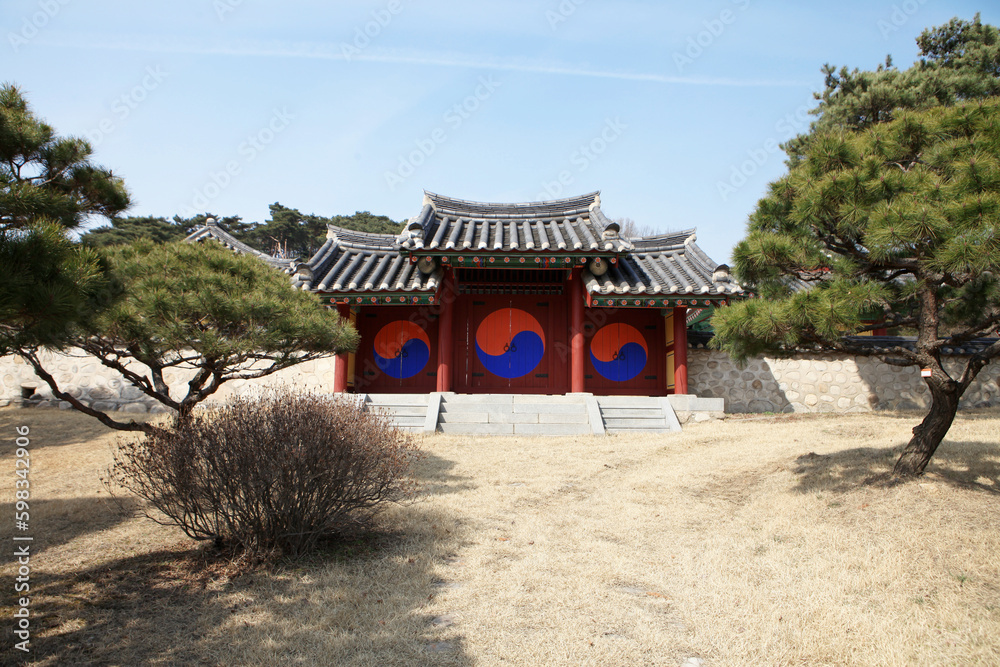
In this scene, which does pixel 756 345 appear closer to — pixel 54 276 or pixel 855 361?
pixel 54 276

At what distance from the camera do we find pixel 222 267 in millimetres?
5652

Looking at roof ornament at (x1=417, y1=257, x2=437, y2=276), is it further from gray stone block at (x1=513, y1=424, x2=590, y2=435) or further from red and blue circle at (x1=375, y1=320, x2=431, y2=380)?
gray stone block at (x1=513, y1=424, x2=590, y2=435)

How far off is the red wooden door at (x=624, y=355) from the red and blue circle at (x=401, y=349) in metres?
3.46

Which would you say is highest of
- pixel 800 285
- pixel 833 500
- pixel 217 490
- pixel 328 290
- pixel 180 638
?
pixel 328 290

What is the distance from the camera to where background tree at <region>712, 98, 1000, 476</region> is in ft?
14.1

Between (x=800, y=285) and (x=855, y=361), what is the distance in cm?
769

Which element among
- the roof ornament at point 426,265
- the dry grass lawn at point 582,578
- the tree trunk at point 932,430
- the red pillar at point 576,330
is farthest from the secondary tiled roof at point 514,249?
the tree trunk at point 932,430

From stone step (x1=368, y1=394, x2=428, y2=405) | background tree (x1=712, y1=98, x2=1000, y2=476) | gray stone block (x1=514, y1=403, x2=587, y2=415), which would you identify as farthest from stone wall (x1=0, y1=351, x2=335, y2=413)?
background tree (x1=712, y1=98, x2=1000, y2=476)

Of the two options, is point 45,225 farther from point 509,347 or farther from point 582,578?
point 509,347

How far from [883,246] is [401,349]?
937cm

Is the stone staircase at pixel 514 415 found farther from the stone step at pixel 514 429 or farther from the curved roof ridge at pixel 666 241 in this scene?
the curved roof ridge at pixel 666 241

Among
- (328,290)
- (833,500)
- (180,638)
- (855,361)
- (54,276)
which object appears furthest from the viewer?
(855,361)

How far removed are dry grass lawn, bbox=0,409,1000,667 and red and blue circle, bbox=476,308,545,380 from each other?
568 centimetres

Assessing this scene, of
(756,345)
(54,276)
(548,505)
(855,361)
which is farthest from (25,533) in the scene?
(855,361)
